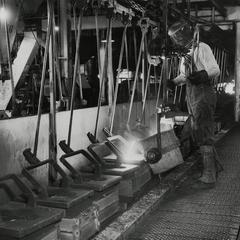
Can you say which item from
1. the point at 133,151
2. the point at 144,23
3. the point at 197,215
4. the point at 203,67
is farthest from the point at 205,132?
the point at 144,23

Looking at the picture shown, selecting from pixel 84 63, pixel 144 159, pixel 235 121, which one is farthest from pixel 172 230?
pixel 235 121

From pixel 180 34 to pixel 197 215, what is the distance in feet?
8.51

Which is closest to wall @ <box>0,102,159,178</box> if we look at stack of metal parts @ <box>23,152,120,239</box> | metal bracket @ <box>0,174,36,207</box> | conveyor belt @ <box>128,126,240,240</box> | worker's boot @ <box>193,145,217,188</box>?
stack of metal parts @ <box>23,152,120,239</box>

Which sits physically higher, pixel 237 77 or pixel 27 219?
pixel 237 77

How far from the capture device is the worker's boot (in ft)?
19.1

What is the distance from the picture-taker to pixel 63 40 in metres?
Answer: 5.32

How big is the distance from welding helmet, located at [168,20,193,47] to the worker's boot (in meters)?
1.63

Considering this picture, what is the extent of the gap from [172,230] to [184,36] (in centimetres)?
286

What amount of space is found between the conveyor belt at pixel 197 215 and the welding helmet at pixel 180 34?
6.99 feet

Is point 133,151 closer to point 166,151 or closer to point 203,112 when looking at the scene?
point 166,151

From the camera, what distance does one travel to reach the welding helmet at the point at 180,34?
556cm

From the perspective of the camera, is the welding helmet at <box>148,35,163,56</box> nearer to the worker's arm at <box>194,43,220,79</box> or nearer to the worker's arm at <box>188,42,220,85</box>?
the worker's arm at <box>188,42,220,85</box>

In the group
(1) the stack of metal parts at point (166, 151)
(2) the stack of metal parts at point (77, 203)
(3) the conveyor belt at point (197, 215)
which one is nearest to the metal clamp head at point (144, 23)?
(1) the stack of metal parts at point (166, 151)

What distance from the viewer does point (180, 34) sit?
5.61 meters
